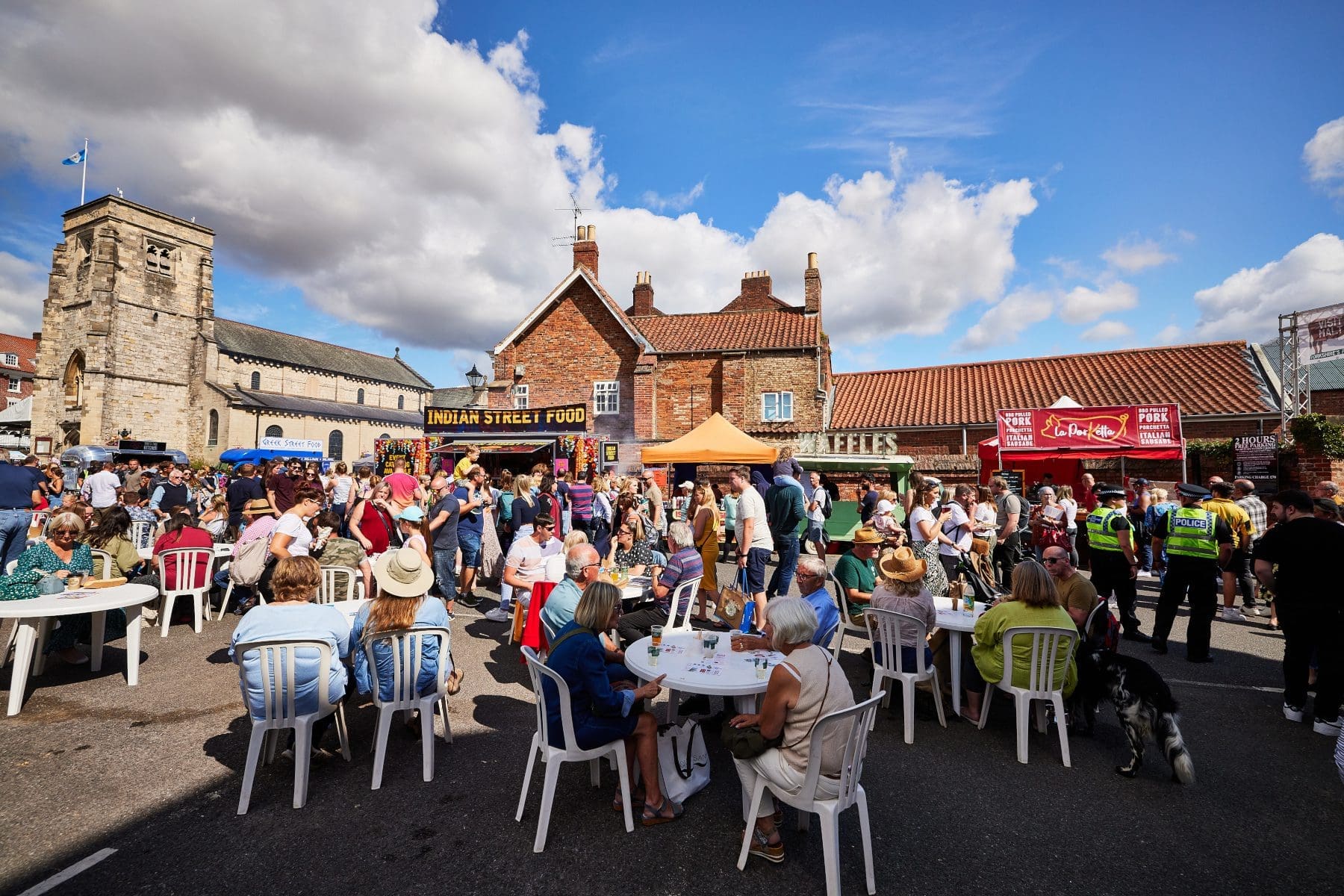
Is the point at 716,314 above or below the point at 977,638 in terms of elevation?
above

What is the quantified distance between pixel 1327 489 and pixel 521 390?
20358 millimetres

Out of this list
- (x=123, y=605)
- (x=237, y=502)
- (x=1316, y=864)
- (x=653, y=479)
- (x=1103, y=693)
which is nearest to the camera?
(x=1316, y=864)

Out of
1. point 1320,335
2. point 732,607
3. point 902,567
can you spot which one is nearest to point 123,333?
point 732,607

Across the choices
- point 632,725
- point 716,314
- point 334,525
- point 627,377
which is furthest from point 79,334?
point 632,725

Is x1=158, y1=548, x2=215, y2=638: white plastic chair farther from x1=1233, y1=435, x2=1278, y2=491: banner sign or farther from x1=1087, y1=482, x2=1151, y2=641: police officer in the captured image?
x1=1233, y1=435, x2=1278, y2=491: banner sign

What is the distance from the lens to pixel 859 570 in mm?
5672

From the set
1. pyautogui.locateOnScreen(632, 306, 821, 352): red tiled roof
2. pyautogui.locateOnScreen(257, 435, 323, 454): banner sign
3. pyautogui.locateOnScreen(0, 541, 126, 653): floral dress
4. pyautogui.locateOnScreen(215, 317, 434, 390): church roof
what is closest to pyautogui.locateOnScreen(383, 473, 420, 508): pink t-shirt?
pyautogui.locateOnScreen(0, 541, 126, 653): floral dress

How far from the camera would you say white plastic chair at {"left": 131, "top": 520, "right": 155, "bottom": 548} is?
28.7 ft

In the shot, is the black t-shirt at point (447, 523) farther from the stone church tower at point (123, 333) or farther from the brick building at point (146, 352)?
the brick building at point (146, 352)

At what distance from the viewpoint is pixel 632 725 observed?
3.31m

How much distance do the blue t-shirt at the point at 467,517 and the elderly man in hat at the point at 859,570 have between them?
491 centimetres

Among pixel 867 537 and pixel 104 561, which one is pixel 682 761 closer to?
pixel 867 537

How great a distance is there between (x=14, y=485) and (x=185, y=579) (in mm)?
2360

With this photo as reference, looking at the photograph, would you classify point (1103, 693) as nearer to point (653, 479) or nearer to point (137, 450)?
point (653, 479)
